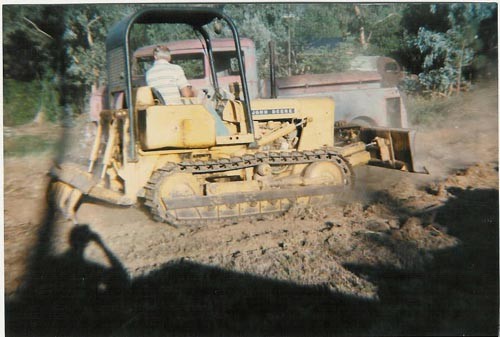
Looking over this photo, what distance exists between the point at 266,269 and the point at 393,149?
2.78m

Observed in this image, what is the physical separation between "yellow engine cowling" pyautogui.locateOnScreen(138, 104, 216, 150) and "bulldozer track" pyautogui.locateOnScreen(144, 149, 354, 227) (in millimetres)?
225

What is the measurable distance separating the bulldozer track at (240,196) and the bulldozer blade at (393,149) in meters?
0.79

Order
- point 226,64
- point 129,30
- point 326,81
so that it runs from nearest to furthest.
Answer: point 129,30
point 226,64
point 326,81

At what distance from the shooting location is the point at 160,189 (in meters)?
3.89

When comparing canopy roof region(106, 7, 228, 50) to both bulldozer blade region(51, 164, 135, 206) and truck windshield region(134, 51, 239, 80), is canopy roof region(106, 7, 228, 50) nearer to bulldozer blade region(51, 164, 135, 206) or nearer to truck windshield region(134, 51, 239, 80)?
bulldozer blade region(51, 164, 135, 206)

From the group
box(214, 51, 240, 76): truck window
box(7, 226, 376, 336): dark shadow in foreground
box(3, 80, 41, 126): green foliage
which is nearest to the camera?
box(7, 226, 376, 336): dark shadow in foreground

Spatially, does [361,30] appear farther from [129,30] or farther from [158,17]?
[129,30]

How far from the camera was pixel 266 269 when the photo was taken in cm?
325

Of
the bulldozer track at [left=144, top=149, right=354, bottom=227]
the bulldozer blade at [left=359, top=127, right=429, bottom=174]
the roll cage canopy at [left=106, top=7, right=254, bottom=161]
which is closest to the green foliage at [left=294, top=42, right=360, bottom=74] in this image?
the bulldozer blade at [left=359, top=127, right=429, bottom=174]

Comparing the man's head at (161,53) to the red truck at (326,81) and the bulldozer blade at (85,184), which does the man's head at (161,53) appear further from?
the red truck at (326,81)

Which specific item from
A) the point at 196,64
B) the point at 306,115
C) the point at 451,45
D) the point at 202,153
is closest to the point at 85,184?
the point at 202,153

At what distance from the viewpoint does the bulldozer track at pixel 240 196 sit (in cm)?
391

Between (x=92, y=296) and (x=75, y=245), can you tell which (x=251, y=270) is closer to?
(x=92, y=296)

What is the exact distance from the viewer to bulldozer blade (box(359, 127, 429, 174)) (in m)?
4.95
